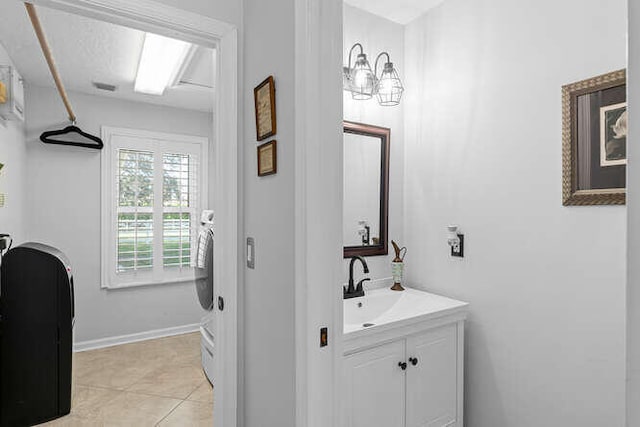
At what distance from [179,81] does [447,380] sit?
3048 mm

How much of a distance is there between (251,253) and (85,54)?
2.29 meters

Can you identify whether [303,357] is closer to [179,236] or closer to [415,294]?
[415,294]

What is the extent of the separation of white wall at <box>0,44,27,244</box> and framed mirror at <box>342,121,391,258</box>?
2423 millimetres

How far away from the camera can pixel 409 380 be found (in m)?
1.76

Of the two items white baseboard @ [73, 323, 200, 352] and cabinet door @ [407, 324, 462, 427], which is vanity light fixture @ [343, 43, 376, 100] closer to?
cabinet door @ [407, 324, 462, 427]

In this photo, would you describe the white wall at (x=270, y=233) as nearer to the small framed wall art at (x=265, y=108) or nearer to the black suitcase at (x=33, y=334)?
the small framed wall art at (x=265, y=108)

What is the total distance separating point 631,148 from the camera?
0.34 metres

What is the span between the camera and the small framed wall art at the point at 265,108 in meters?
1.28

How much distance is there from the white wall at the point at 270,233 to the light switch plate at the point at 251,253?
0.09 feet

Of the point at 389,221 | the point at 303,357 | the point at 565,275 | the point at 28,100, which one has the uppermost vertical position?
the point at 28,100

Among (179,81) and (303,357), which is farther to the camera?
(179,81)

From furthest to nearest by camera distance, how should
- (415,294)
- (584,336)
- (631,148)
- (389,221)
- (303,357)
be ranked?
(389,221) < (415,294) < (584,336) < (303,357) < (631,148)

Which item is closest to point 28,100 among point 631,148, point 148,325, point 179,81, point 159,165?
point 159,165

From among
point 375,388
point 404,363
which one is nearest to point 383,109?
point 404,363
